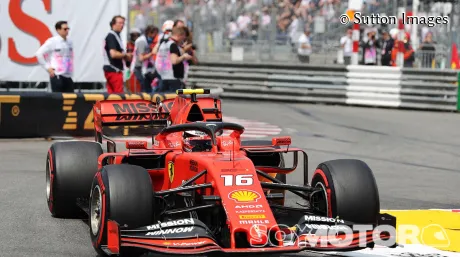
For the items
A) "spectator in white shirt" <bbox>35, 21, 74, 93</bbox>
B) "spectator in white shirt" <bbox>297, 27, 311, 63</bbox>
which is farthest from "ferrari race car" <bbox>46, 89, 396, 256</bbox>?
"spectator in white shirt" <bbox>297, 27, 311, 63</bbox>

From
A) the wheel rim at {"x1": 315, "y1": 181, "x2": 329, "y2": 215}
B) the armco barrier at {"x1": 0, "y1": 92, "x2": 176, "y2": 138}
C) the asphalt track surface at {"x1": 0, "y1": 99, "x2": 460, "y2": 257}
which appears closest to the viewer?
the wheel rim at {"x1": 315, "y1": 181, "x2": 329, "y2": 215}

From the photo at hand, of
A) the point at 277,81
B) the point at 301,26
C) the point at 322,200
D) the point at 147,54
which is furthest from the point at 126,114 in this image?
the point at 301,26

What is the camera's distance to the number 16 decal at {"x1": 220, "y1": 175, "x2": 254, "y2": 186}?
21.7 ft

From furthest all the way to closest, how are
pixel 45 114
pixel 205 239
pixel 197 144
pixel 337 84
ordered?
1. pixel 337 84
2. pixel 45 114
3. pixel 197 144
4. pixel 205 239

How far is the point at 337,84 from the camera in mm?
21812

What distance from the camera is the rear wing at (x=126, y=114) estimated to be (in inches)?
357

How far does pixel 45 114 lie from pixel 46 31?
380 centimetres

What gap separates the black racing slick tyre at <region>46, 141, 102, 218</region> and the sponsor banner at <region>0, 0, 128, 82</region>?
32.1ft

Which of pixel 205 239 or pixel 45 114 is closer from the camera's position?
pixel 205 239

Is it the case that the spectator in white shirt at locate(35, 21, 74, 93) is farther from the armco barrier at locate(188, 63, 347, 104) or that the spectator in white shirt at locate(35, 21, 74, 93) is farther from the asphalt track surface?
the armco barrier at locate(188, 63, 347, 104)

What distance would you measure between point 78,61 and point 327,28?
264 inches

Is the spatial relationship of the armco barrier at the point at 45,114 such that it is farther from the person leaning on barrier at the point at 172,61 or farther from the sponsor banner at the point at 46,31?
the sponsor banner at the point at 46,31

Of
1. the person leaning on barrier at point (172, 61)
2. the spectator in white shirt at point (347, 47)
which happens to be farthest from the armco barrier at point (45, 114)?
the spectator in white shirt at point (347, 47)

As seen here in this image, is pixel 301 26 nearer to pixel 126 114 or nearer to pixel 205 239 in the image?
pixel 126 114
